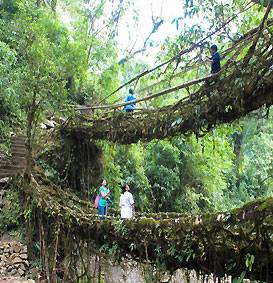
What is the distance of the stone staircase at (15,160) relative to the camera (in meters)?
7.03

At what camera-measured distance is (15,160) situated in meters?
7.54

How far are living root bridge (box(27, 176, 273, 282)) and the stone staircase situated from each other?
170 inches

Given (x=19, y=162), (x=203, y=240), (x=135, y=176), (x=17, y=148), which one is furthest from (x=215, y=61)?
(x=135, y=176)

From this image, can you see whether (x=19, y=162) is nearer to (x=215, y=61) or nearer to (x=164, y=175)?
(x=164, y=175)

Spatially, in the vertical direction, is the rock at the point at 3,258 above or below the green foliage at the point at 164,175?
below

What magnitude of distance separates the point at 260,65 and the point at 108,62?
9.40m

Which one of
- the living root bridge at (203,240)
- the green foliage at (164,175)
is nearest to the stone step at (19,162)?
the living root bridge at (203,240)

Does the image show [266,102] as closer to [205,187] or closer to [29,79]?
[29,79]

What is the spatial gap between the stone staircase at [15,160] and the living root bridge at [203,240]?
432 centimetres

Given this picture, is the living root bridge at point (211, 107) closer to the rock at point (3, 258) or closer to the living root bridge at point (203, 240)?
the living root bridge at point (203, 240)

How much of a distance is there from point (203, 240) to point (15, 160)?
677cm

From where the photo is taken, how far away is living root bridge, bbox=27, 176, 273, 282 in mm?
1829

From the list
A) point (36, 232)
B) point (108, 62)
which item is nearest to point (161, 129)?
point (36, 232)

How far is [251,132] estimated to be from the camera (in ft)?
49.5
